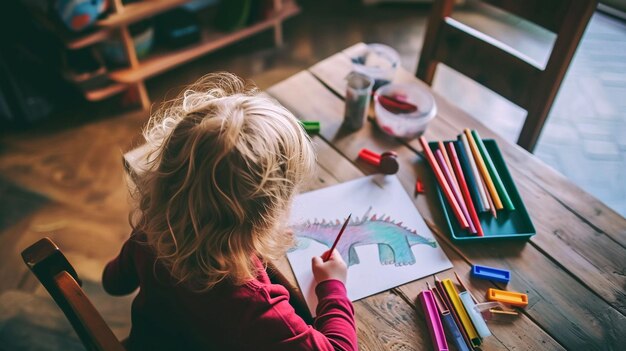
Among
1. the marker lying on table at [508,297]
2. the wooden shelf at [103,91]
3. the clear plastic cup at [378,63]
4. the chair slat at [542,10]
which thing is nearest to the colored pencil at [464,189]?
the marker lying on table at [508,297]

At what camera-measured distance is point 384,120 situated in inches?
43.0

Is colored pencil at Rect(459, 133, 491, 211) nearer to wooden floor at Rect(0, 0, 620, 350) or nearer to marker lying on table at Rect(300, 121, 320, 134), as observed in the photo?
marker lying on table at Rect(300, 121, 320, 134)

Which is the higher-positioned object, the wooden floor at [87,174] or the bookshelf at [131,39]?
the bookshelf at [131,39]

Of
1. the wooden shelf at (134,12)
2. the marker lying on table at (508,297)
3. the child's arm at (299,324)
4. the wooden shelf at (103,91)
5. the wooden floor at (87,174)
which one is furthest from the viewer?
the wooden shelf at (103,91)

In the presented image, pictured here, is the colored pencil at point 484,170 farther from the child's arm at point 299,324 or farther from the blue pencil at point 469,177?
the child's arm at point 299,324

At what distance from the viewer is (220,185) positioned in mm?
644

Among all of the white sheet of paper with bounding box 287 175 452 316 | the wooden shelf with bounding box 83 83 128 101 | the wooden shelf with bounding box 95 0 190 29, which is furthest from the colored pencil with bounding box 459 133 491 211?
the wooden shelf with bounding box 83 83 128 101

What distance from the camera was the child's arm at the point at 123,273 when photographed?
88cm

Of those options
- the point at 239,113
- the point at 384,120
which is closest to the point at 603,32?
the point at 384,120

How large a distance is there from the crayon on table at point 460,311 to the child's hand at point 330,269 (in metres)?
0.17

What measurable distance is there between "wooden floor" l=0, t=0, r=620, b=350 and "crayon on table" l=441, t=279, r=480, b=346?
730mm

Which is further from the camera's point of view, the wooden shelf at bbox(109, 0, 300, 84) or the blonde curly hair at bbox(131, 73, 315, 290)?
the wooden shelf at bbox(109, 0, 300, 84)

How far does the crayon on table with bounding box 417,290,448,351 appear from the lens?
75 centimetres

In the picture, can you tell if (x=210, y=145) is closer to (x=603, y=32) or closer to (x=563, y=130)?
(x=563, y=130)
